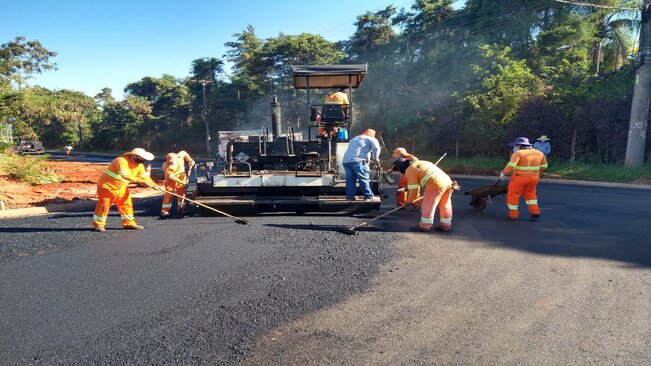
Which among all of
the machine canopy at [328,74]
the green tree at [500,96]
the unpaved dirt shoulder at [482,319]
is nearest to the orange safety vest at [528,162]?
the unpaved dirt shoulder at [482,319]

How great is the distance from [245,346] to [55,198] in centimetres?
787

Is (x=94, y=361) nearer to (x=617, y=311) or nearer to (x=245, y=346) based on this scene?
(x=245, y=346)

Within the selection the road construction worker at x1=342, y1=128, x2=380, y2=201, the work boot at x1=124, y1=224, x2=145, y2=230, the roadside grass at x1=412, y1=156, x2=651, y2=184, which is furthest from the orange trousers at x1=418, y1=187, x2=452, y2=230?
the roadside grass at x1=412, y1=156, x2=651, y2=184

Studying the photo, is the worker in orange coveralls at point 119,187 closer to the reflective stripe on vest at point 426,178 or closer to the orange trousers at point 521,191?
the reflective stripe on vest at point 426,178

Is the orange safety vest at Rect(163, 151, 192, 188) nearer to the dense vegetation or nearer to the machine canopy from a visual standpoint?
the machine canopy

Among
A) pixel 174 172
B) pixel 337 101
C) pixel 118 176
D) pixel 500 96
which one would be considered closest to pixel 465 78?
pixel 500 96

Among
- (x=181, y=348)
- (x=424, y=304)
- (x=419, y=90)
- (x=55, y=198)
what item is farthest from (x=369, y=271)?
(x=419, y=90)

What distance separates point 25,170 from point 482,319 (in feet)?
37.3

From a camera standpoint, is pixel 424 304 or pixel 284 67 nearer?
pixel 424 304

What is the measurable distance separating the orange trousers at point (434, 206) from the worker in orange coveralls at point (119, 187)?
3632mm

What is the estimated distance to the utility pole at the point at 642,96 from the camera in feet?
35.0

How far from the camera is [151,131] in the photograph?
111ft

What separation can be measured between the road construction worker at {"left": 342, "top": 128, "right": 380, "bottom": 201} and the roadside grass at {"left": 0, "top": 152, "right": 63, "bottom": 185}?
8505 mm

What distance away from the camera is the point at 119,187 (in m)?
5.68
